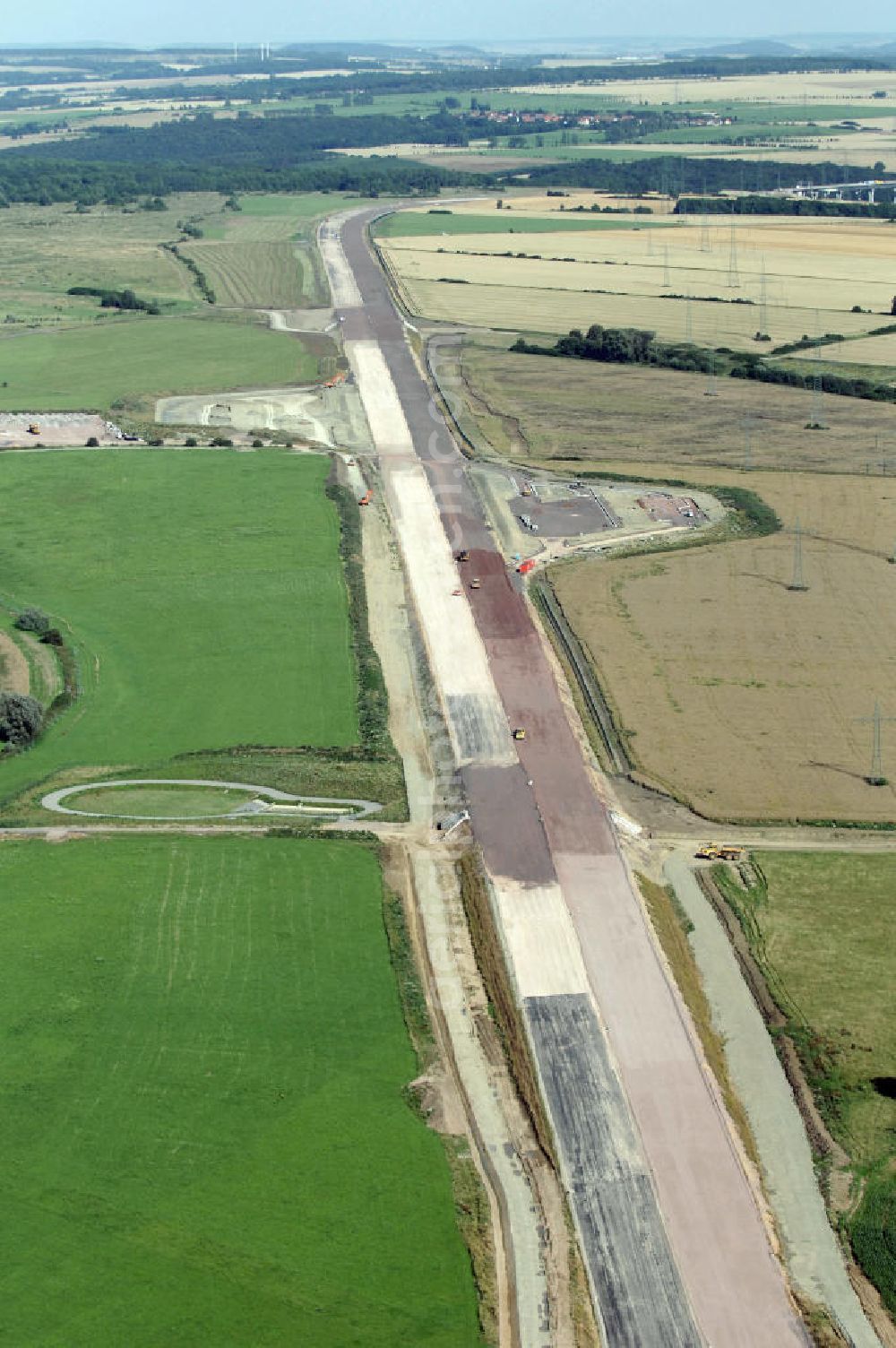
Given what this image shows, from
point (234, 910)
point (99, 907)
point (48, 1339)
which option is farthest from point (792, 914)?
point (48, 1339)

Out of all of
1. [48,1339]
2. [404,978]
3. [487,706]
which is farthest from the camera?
[487,706]

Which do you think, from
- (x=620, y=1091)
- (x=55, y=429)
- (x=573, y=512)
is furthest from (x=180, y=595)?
(x=620, y=1091)

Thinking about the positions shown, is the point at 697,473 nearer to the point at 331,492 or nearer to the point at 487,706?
the point at 331,492

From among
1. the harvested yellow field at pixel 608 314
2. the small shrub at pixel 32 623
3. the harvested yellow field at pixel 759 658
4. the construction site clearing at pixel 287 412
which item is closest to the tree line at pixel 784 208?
the harvested yellow field at pixel 608 314

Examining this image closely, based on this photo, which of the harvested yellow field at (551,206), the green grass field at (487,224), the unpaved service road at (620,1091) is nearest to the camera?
the unpaved service road at (620,1091)

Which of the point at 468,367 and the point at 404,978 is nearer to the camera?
the point at 404,978

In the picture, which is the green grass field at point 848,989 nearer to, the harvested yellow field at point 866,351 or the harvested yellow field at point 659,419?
the harvested yellow field at point 659,419

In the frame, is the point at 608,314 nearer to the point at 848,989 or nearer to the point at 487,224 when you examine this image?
the point at 487,224
